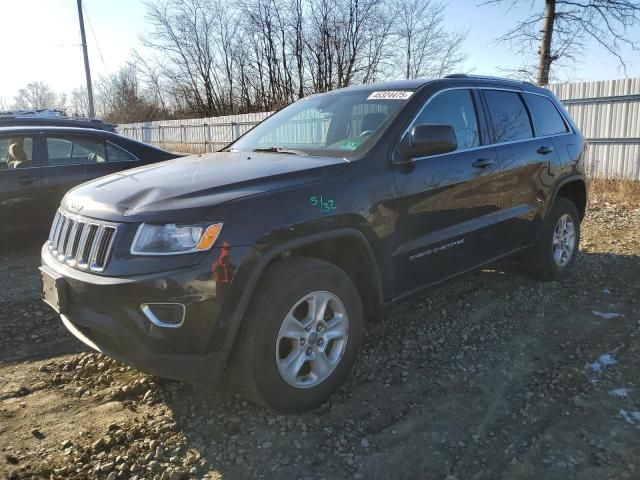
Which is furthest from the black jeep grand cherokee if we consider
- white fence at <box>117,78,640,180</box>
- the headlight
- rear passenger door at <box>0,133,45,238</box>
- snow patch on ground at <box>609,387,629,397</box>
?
white fence at <box>117,78,640,180</box>

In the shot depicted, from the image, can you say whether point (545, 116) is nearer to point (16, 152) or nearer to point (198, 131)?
point (16, 152)

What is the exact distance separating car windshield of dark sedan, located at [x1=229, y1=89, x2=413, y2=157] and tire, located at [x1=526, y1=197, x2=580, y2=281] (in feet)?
7.35

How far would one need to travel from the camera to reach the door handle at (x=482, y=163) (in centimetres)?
393

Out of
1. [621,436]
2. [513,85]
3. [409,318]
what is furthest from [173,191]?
[513,85]

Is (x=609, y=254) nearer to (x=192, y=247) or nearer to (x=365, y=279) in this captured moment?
(x=365, y=279)

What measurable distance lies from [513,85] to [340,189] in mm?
2680

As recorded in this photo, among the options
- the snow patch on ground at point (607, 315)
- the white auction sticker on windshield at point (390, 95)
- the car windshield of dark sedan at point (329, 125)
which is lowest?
the snow patch on ground at point (607, 315)

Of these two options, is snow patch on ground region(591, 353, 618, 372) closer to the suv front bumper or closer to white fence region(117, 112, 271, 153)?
A: the suv front bumper

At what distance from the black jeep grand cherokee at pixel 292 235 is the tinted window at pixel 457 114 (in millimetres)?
15

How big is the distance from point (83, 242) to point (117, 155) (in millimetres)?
4469

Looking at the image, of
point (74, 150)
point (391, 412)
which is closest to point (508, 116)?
point (391, 412)

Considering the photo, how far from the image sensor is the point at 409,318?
4.34 meters

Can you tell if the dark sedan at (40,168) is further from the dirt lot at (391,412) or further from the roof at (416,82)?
the roof at (416,82)

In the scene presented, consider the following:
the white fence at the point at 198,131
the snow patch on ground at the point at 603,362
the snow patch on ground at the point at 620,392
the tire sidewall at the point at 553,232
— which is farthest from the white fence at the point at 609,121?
the white fence at the point at 198,131
